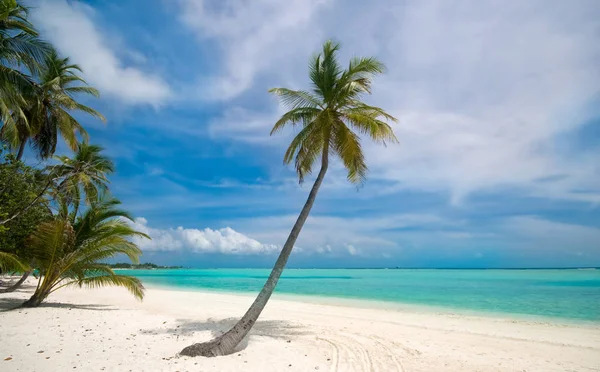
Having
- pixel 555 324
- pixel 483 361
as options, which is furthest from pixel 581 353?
pixel 555 324

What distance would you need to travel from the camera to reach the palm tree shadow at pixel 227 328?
8125 millimetres

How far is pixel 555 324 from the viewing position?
1247 centimetres

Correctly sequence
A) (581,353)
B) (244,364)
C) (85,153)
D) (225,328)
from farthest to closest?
(85,153) < (225,328) < (581,353) < (244,364)

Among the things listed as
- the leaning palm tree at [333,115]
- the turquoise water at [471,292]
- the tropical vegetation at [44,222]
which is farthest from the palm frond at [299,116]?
the turquoise water at [471,292]

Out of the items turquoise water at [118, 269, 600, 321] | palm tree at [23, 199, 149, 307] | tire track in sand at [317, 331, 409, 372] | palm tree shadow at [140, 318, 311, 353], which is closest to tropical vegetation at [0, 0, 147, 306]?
palm tree at [23, 199, 149, 307]

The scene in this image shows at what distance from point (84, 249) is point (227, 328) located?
5825 mm

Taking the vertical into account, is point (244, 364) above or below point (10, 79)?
below

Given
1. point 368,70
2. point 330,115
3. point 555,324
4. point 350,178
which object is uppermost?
point 368,70

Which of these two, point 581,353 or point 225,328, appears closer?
point 581,353

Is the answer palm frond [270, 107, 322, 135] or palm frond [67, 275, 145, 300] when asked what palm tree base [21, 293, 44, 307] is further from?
palm frond [270, 107, 322, 135]

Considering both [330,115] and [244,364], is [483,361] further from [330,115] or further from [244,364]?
[330,115]

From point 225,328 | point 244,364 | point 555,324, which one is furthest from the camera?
point 555,324

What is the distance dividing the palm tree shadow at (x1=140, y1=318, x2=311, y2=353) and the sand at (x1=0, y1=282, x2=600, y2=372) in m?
0.03

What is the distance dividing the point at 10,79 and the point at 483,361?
512 inches
